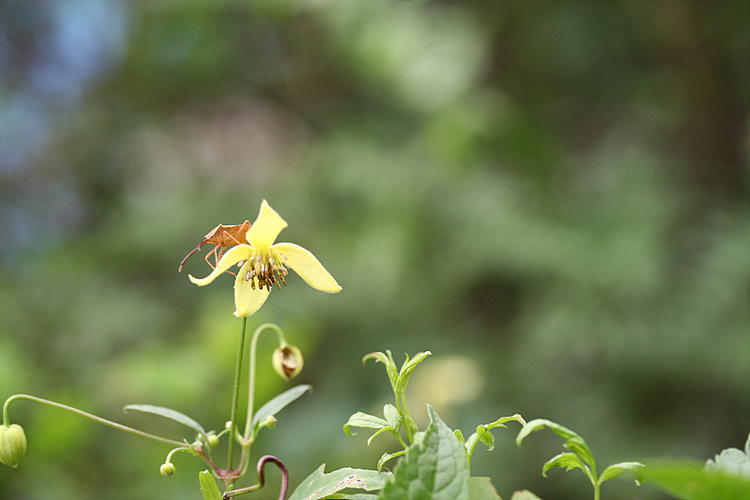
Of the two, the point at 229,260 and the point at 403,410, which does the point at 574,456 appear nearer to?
the point at 403,410

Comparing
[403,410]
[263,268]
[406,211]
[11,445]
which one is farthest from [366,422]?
[406,211]

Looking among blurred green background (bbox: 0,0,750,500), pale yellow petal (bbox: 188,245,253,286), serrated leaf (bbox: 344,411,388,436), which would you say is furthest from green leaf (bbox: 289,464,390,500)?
blurred green background (bbox: 0,0,750,500)

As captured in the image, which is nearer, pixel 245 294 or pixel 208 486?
pixel 208 486

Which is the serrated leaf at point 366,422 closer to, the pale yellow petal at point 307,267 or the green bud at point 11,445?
the pale yellow petal at point 307,267

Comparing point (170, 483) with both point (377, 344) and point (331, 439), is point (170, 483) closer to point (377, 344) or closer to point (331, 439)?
point (331, 439)

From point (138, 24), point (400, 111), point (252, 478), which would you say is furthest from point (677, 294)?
point (138, 24)
